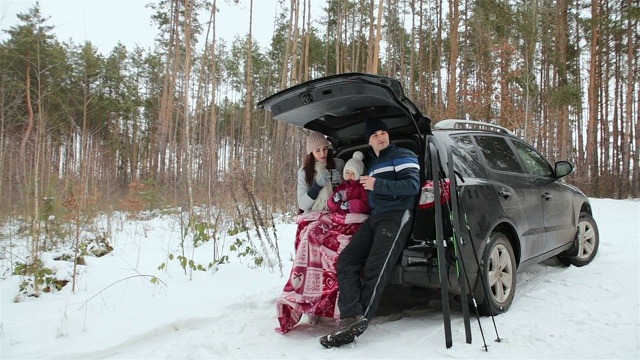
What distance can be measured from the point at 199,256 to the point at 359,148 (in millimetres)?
3277

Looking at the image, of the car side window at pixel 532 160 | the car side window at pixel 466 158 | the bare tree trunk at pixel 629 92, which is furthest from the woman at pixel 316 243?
the bare tree trunk at pixel 629 92

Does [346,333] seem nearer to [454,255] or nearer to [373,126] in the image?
[454,255]

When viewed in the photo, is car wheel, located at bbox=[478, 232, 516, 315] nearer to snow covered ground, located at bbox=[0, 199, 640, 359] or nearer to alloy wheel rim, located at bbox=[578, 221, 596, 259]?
snow covered ground, located at bbox=[0, 199, 640, 359]

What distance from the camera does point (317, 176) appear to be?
11.5 ft

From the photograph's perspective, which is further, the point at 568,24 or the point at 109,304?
the point at 568,24

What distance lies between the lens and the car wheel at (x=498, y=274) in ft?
9.70

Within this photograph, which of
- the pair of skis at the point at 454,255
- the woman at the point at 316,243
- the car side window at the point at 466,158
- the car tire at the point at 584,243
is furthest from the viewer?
the car tire at the point at 584,243

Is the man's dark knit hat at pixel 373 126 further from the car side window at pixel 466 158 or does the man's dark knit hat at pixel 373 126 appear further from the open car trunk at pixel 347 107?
the car side window at pixel 466 158

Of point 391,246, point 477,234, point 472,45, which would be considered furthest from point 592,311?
point 472,45

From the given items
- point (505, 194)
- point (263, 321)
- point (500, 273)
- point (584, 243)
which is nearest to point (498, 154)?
point (505, 194)

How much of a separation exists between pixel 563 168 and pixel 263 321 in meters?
3.72

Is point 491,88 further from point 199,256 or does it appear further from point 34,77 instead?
point 34,77

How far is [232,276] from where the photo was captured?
4.76m

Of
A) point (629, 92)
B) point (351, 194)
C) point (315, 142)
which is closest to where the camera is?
point (351, 194)
